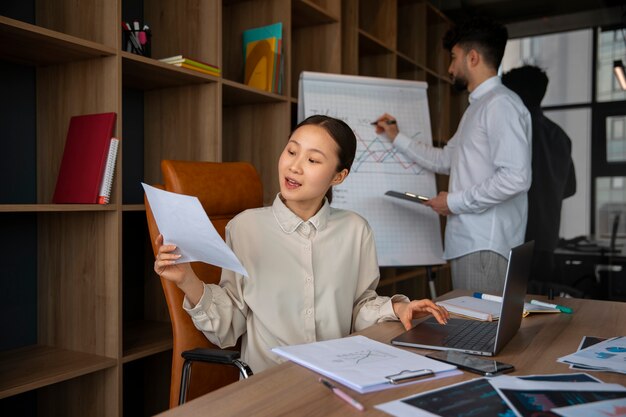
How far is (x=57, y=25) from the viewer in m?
2.04

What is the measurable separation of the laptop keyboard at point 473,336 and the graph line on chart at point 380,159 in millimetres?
1546

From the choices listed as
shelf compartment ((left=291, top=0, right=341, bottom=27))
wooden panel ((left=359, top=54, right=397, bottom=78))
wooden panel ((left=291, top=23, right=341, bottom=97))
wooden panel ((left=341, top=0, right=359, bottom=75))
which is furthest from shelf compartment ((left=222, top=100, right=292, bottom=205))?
wooden panel ((left=359, top=54, right=397, bottom=78))

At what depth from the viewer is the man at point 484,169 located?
2523mm

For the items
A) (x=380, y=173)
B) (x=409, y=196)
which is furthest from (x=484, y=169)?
(x=380, y=173)

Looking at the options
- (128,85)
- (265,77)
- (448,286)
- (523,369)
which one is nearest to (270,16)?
(265,77)

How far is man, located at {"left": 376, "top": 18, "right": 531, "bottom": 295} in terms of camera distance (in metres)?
2.52

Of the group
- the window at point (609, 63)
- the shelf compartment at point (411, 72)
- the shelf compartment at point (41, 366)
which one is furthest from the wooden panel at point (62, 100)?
the window at point (609, 63)

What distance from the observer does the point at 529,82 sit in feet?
12.1

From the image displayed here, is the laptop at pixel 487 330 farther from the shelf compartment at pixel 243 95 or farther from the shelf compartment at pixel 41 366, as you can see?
the shelf compartment at pixel 243 95

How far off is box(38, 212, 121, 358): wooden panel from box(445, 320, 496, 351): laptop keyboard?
1129 millimetres

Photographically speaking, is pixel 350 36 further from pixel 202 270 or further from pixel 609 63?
pixel 202 270

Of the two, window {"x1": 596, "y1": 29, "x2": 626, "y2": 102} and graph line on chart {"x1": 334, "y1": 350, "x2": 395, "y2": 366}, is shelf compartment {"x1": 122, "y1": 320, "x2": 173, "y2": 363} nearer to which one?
graph line on chart {"x1": 334, "y1": 350, "x2": 395, "y2": 366}

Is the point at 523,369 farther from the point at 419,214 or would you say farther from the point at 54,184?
the point at 419,214

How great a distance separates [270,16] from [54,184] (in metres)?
1.31
